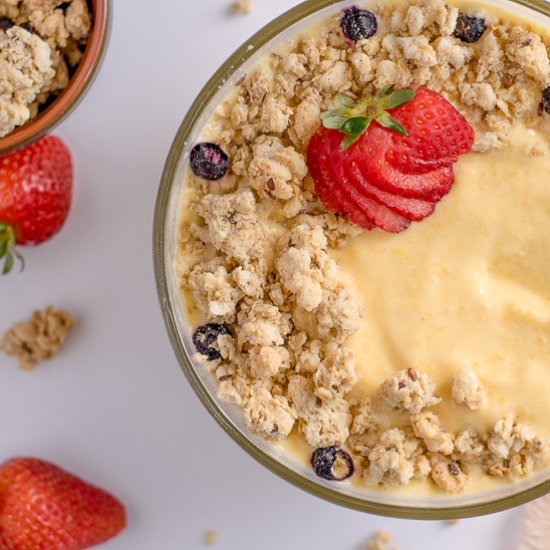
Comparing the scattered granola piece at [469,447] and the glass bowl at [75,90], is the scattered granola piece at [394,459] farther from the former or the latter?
the glass bowl at [75,90]

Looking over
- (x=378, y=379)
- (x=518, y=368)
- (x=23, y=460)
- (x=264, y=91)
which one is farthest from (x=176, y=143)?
(x=23, y=460)

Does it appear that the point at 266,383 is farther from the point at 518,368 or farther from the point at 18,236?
the point at 18,236

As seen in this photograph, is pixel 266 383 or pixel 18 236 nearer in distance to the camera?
pixel 266 383

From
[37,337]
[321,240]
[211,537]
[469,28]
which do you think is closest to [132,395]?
[37,337]

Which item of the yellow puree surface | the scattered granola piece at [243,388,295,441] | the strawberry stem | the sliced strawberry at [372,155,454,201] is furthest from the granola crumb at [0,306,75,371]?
the sliced strawberry at [372,155,454,201]

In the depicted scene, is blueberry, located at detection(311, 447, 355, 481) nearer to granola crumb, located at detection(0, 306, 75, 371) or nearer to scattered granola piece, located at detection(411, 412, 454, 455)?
scattered granola piece, located at detection(411, 412, 454, 455)
